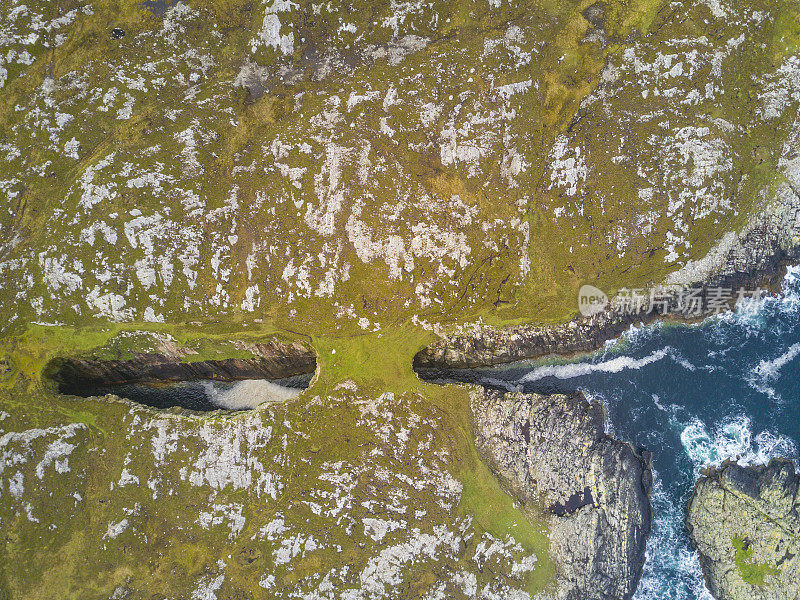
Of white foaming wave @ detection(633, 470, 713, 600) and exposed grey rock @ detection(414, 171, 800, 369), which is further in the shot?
exposed grey rock @ detection(414, 171, 800, 369)

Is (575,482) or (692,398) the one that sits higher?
(692,398)

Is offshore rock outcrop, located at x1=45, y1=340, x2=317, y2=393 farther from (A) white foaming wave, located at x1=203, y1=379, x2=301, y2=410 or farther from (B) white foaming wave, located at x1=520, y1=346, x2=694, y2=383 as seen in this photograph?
(B) white foaming wave, located at x1=520, y1=346, x2=694, y2=383

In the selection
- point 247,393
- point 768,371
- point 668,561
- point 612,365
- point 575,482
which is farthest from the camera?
point 247,393

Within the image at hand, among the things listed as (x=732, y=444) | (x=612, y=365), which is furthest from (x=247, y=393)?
(x=732, y=444)

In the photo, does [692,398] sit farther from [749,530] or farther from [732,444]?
[749,530]

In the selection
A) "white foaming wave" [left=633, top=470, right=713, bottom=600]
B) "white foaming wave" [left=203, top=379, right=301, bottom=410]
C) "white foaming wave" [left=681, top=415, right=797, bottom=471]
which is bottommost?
"white foaming wave" [left=633, top=470, right=713, bottom=600]

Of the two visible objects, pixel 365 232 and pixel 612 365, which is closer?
pixel 365 232

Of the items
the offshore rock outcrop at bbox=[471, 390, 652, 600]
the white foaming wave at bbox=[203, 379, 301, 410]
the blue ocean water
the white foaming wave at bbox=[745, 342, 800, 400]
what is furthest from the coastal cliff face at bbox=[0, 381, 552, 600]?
the white foaming wave at bbox=[745, 342, 800, 400]
